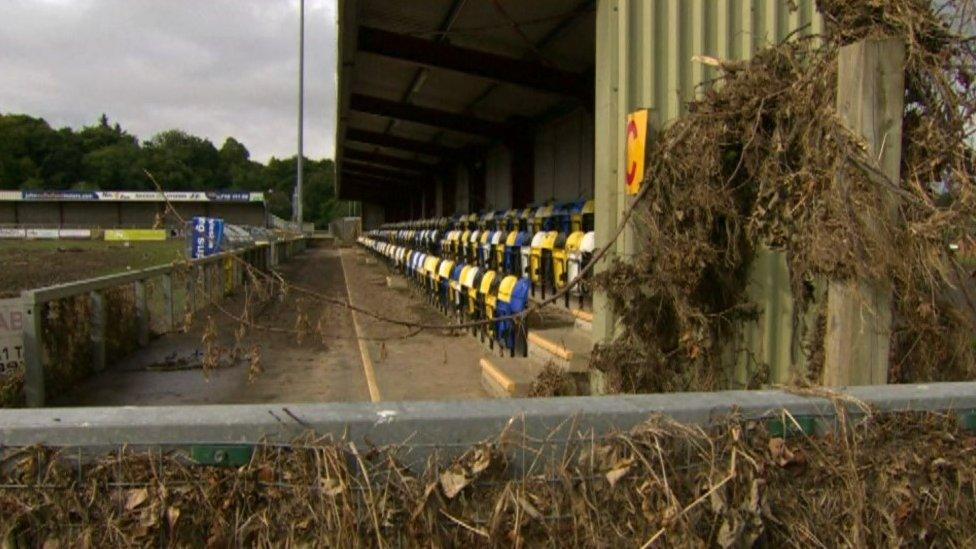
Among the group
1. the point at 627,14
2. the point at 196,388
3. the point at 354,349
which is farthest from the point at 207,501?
the point at 354,349

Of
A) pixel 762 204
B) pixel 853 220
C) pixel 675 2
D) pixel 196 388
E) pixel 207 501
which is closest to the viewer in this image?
pixel 207 501

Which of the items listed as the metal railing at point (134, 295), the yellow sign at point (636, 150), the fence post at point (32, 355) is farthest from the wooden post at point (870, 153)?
the fence post at point (32, 355)

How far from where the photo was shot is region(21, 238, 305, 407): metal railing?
21.1 ft

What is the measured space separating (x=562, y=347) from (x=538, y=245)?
4287 millimetres

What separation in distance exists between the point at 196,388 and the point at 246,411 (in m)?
5.64

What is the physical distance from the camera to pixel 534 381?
5953 millimetres

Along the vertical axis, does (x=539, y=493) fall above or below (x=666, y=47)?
below

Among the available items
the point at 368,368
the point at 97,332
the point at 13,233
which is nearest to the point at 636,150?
the point at 368,368

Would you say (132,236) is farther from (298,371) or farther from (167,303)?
(298,371)

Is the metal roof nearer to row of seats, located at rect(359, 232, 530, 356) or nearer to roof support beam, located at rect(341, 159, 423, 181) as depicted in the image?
row of seats, located at rect(359, 232, 530, 356)

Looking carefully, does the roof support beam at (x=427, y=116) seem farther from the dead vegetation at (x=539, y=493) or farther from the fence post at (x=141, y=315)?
the dead vegetation at (x=539, y=493)

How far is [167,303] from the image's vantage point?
11.4 m

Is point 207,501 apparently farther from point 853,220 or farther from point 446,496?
point 853,220

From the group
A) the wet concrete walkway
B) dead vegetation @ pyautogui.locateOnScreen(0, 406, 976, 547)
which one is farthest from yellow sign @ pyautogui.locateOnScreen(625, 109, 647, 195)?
dead vegetation @ pyautogui.locateOnScreen(0, 406, 976, 547)
